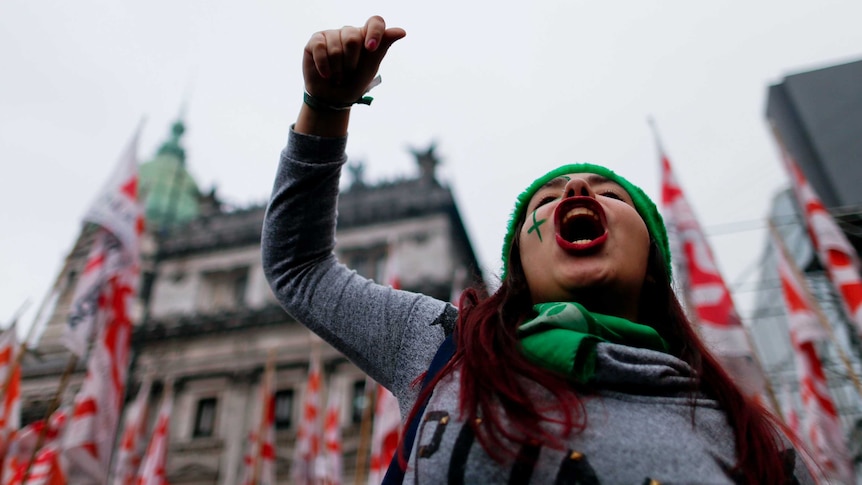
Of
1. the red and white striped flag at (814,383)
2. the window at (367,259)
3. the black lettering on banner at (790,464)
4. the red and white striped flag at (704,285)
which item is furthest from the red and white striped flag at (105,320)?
the window at (367,259)

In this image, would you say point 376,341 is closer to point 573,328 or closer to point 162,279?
point 573,328

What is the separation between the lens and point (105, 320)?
8297mm

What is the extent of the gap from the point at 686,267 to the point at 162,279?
21904 millimetres

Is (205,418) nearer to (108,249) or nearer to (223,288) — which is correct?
(223,288)

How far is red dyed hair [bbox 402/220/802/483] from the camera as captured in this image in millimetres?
1323

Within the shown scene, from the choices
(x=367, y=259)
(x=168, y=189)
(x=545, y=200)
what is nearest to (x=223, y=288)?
(x=367, y=259)

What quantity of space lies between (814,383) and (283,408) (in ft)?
53.2

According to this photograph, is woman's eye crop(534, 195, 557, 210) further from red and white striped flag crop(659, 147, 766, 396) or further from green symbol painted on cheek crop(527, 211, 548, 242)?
red and white striped flag crop(659, 147, 766, 396)

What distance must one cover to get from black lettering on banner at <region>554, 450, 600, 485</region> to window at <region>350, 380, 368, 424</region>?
19.0 metres

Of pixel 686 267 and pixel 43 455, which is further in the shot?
pixel 43 455

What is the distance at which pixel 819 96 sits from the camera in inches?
623

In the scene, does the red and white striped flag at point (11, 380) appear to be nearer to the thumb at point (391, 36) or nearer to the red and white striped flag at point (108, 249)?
the red and white striped flag at point (108, 249)

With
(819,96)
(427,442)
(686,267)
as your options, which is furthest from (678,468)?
(819,96)

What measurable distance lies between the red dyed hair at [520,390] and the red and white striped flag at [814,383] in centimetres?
726
